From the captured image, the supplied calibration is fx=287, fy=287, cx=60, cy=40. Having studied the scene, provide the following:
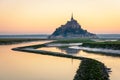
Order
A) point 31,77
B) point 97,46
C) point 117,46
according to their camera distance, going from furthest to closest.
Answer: point 97,46 → point 117,46 → point 31,77

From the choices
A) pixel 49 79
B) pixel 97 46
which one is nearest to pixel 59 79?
pixel 49 79

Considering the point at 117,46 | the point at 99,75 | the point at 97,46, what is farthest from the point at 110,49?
the point at 99,75

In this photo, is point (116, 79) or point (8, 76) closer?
point (116, 79)

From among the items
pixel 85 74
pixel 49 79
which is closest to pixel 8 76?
pixel 49 79

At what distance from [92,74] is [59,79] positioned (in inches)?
157

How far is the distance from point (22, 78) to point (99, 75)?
30.3 ft

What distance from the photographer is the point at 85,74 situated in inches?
1334

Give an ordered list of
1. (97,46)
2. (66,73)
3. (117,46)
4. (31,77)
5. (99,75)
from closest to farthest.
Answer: (99,75)
(31,77)
(66,73)
(117,46)
(97,46)

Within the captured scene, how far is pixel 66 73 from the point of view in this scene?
39344mm

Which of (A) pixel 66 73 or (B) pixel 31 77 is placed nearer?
(B) pixel 31 77

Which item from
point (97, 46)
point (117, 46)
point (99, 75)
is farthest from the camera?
point (97, 46)

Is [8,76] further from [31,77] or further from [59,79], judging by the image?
[59,79]

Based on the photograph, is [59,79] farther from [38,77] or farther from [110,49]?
[110,49]

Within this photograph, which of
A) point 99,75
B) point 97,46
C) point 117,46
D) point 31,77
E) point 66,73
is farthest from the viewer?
point 97,46
